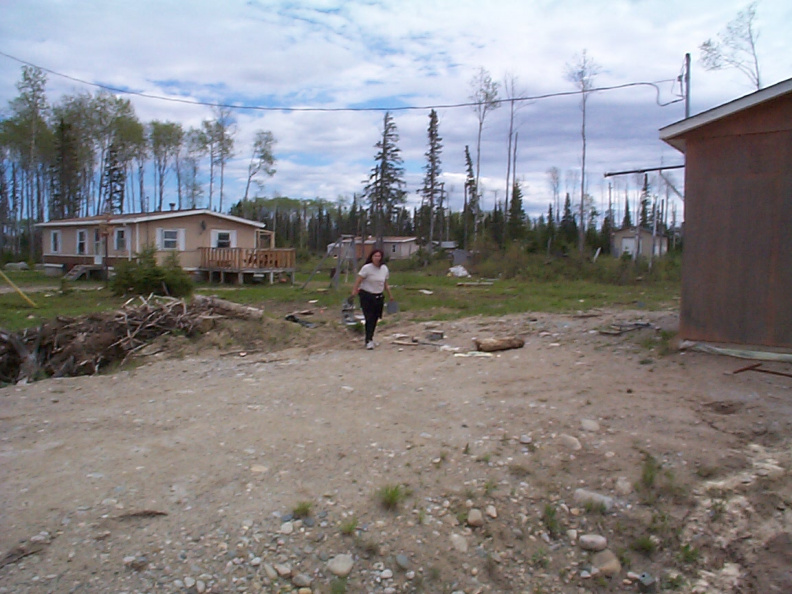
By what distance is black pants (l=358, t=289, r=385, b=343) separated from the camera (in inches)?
361

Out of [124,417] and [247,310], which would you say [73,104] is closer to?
[247,310]

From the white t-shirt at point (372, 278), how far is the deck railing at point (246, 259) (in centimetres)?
1699

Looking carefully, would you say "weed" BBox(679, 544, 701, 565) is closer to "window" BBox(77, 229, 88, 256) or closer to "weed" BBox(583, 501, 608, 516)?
"weed" BBox(583, 501, 608, 516)

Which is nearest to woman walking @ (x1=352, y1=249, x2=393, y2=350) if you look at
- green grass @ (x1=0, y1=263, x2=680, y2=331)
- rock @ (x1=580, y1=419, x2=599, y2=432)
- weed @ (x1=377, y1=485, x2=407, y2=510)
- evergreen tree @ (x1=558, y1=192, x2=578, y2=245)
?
green grass @ (x1=0, y1=263, x2=680, y2=331)

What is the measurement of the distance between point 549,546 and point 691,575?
2.72 feet

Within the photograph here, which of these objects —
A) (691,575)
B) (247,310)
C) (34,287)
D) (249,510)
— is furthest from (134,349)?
(34,287)

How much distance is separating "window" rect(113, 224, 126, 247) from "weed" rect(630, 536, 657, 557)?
26.7 meters

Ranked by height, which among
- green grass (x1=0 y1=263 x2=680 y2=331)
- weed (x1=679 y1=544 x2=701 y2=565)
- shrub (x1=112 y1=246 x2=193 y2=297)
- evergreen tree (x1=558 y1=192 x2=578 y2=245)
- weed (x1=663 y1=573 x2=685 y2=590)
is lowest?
weed (x1=663 y1=573 x2=685 y2=590)

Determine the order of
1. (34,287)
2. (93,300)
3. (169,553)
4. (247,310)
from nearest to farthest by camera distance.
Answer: (169,553) → (247,310) → (93,300) → (34,287)

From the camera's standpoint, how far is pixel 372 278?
29.9 ft

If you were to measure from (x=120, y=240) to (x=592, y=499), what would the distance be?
26842mm

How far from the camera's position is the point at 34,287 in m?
22.9

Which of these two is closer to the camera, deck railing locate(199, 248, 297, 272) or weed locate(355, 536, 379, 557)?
weed locate(355, 536, 379, 557)

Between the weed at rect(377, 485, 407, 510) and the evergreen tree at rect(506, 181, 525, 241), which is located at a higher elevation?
the evergreen tree at rect(506, 181, 525, 241)
